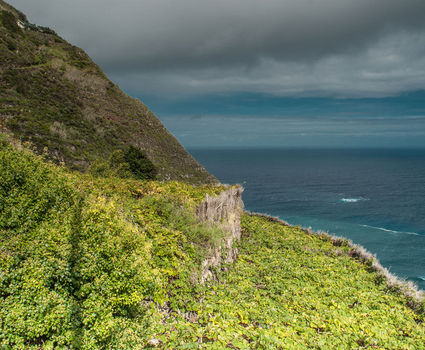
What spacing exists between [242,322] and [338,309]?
3.83 meters

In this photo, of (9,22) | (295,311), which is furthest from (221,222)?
(9,22)

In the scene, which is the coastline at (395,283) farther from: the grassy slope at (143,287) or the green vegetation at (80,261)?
the green vegetation at (80,261)

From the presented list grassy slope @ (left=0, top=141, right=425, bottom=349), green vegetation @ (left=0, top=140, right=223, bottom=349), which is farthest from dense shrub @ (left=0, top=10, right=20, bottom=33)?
green vegetation @ (left=0, top=140, right=223, bottom=349)

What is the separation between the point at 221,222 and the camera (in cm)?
1191

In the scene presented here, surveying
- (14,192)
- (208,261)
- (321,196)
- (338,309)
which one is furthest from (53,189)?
(321,196)

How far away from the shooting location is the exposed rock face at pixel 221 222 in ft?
28.3

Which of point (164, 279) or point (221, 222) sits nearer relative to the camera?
point (164, 279)

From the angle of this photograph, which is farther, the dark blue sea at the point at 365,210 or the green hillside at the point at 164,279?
the dark blue sea at the point at 365,210

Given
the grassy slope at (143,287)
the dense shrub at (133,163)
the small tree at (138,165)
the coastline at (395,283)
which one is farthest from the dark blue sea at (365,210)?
the grassy slope at (143,287)

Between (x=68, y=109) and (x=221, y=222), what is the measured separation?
3740cm

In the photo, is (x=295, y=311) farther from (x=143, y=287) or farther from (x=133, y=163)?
(x=133, y=163)

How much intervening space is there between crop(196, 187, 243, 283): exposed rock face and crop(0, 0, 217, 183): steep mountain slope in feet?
75.4

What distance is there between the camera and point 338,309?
27.0ft

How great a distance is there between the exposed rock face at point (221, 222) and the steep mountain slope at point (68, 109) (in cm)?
2298
